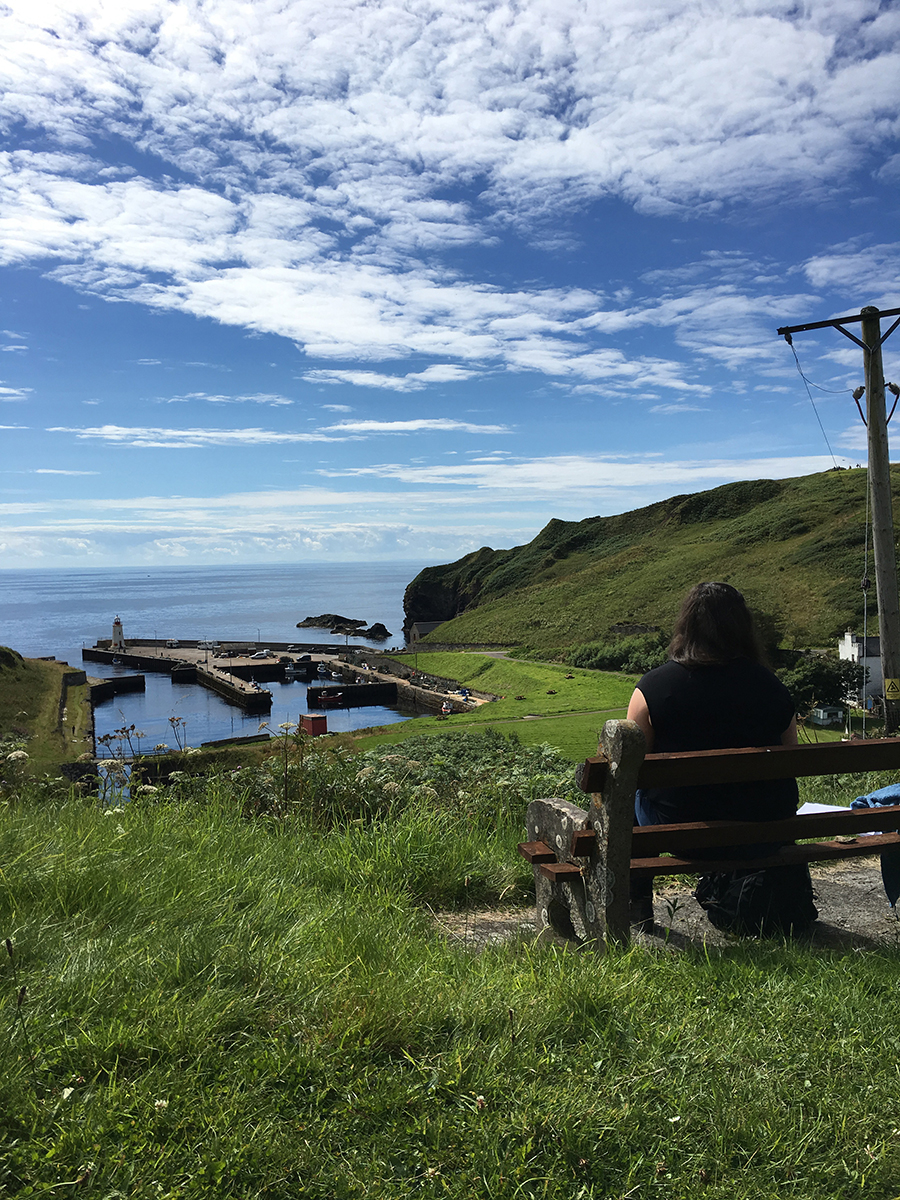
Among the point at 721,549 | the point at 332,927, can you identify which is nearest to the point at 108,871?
the point at 332,927

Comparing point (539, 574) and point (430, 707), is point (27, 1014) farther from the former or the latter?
point (539, 574)

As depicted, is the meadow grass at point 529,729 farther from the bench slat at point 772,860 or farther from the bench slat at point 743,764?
the bench slat at point 743,764

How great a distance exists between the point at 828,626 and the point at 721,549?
36.0 m

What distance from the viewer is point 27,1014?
2137mm

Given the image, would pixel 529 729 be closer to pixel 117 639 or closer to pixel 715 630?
pixel 715 630

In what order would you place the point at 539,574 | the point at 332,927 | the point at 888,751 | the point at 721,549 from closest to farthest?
the point at 332,927 < the point at 888,751 < the point at 721,549 < the point at 539,574

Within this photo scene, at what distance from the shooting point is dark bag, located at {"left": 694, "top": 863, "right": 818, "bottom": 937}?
3523 mm

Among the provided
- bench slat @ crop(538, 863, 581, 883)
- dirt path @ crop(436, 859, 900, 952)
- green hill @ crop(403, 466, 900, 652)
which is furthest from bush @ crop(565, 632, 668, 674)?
bench slat @ crop(538, 863, 581, 883)

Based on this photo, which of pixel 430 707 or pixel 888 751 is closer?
pixel 888 751

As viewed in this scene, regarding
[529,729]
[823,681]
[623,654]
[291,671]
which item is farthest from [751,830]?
[291,671]

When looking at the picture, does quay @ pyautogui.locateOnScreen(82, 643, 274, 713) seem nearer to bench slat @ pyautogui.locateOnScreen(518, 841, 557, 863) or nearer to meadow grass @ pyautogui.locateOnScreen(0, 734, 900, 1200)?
bench slat @ pyautogui.locateOnScreen(518, 841, 557, 863)

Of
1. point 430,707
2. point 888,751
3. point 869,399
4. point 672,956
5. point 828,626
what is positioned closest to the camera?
point 672,956

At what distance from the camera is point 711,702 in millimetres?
3514

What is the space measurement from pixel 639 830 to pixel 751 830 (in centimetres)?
54
